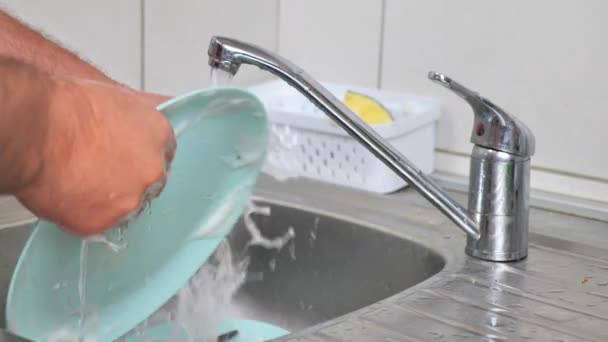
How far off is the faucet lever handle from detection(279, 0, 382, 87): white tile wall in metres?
0.38

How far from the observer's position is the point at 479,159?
2.93 ft

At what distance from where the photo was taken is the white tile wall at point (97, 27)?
1.04m

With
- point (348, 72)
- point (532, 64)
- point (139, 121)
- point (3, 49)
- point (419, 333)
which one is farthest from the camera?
point (348, 72)

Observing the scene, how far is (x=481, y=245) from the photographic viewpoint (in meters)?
0.91

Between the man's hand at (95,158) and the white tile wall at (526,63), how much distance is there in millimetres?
605

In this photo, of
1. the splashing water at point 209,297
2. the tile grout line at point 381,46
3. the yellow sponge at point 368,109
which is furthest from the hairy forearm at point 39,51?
the tile grout line at point 381,46

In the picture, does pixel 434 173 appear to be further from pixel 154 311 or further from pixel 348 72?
pixel 154 311

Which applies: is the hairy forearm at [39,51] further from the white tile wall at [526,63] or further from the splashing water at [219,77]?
the white tile wall at [526,63]

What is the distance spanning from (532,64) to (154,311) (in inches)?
20.2

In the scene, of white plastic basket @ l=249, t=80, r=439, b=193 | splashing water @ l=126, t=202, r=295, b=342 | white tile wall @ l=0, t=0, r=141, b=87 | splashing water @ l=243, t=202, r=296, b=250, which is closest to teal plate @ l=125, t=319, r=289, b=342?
splashing water @ l=126, t=202, r=295, b=342

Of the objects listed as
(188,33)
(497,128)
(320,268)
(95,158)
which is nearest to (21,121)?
(95,158)

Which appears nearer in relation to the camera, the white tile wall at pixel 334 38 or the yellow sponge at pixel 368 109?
the yellow sponge at pixel 368 109

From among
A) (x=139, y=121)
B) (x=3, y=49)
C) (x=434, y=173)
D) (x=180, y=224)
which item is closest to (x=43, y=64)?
(x=3, y=49)

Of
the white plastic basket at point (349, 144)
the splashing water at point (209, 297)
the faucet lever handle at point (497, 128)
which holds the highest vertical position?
the faucet lever handle at point (497, 128)
